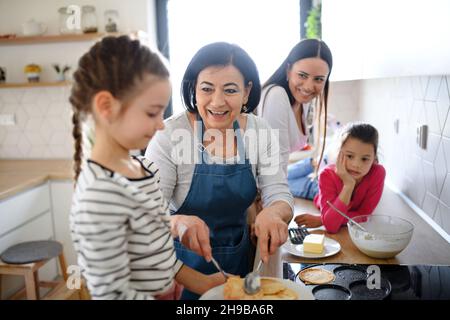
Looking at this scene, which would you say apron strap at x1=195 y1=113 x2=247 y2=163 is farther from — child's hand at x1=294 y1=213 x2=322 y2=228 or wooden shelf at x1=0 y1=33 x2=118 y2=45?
wooden shelf at x1=0 y1=33 x2=118 y2=45

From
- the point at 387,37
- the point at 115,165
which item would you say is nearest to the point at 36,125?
the point at 387,37

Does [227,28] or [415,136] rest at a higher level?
[227,28]

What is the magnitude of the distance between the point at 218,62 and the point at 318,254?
430mm

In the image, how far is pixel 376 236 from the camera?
0.79 metres

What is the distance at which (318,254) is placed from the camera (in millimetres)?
816

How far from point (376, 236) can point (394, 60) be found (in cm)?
36

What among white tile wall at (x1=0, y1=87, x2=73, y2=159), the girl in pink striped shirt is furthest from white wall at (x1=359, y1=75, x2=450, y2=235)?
white tile wall at (x1=0, y1=87, x2=73, y2=159)

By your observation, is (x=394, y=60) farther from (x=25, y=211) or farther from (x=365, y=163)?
(x=25, y=211)

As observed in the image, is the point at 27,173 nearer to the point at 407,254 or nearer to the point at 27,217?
the point at 27,217

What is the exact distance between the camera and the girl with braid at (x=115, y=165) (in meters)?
0.35

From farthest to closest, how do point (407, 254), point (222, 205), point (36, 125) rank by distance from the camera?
point (36, 125) → point (407, 254) → point (222, 205)

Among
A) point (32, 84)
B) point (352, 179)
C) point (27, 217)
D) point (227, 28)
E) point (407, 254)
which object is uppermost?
point (227, 28)

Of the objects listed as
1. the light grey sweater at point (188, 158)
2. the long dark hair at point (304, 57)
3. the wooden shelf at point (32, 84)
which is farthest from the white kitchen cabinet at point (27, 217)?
the long dark hair at point (304, 57)
